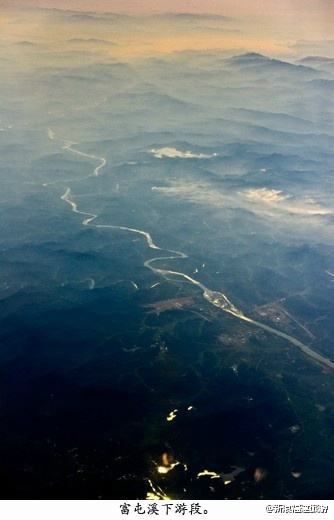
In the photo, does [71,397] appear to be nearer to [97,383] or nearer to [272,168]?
[97,383]

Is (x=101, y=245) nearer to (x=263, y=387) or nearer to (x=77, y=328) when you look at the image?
(x=77, y=328)

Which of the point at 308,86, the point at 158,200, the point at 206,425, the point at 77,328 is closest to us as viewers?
the point at 206,425

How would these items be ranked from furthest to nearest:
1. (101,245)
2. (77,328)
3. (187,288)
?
(101,245), (187,288), (77,328)

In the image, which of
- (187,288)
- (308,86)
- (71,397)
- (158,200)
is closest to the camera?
(71,397)

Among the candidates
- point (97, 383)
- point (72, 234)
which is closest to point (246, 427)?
point (97, 383)

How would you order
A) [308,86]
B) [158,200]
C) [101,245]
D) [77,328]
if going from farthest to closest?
[308,86] → [158,200] → [101,245] → [77,328]

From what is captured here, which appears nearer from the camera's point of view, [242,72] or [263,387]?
[263,387]

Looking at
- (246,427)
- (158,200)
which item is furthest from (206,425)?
(158,200)

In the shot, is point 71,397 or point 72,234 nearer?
point 71,397

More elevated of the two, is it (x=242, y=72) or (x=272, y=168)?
(x=242, y=72)
